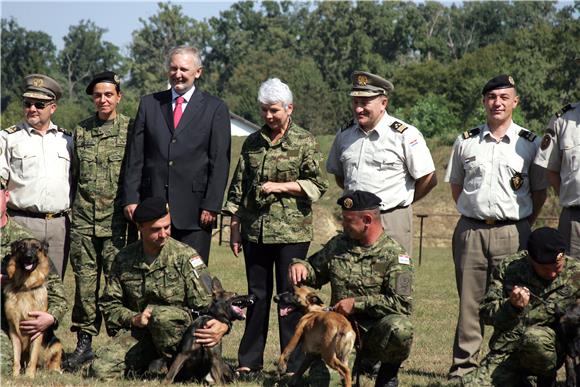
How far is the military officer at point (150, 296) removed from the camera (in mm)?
7043

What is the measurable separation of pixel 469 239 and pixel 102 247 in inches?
120

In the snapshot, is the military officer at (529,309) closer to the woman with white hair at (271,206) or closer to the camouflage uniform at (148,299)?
the woman with white hair at (271,206)

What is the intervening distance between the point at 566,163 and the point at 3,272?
430 centimetres

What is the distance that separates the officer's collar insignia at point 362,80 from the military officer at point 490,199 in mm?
933

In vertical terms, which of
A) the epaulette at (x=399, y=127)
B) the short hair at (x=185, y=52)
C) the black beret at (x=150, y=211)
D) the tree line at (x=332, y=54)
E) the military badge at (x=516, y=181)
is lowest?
the black beret at (x=150, y=211)

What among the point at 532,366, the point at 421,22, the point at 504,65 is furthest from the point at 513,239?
the point at 421,22

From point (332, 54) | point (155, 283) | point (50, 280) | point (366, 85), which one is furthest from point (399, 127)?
point (332, 54)

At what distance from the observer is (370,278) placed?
6.86 metres

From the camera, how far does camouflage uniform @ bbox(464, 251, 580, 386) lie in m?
6.57

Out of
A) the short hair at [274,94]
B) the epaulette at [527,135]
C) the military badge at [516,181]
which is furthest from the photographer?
the epaulette at [527,135]

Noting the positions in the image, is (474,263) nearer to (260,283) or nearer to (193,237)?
(260,283)

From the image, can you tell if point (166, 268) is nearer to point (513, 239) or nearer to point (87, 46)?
point (513, 239)

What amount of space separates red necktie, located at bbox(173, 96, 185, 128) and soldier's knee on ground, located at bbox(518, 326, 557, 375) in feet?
10.5

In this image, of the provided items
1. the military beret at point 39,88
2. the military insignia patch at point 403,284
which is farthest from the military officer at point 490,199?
the military beret at point 39,88
